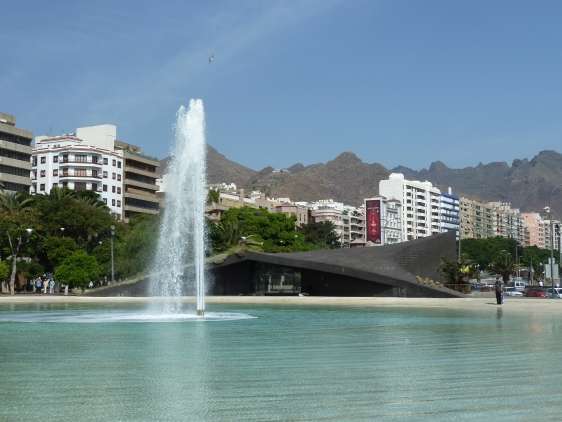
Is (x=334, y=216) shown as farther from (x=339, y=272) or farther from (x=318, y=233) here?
(x=339, y=272)

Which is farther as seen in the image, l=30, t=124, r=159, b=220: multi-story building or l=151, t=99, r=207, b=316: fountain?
l=30, t=124, r=159, b=220: multi-story building

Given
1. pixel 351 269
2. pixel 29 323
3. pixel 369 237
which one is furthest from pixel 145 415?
pixel 369 237

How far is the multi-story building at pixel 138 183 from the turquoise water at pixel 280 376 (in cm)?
9285

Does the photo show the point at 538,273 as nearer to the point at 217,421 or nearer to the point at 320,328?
the point at 320,328

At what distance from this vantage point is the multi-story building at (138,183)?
362 ft

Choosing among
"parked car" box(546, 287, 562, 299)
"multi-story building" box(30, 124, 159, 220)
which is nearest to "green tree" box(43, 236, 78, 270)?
"multi-story building" box(30, 124, 159, 220)

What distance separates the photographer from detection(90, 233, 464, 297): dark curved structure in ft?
161

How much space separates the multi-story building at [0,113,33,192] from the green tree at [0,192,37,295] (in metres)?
21.2

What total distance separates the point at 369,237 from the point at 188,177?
511 ft

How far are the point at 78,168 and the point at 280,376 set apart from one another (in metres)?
97.8

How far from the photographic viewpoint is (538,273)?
15038 cm

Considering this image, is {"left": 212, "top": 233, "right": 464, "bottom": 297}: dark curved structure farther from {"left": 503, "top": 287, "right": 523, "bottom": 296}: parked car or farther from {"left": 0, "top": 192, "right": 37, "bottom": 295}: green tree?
{"left": 0, "top": 192, "right": 37, "bottom": 295}: green tree

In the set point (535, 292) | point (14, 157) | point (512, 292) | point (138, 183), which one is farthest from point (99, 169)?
point (535, 292)

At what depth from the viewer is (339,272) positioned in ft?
165
